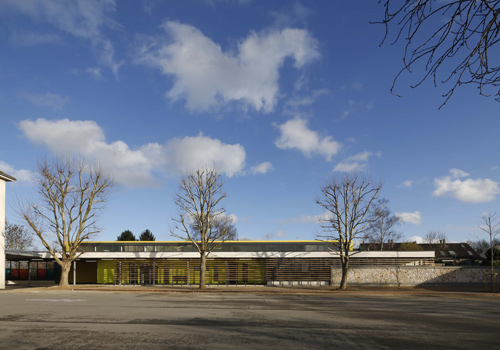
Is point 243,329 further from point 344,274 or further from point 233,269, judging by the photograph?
point 233,269

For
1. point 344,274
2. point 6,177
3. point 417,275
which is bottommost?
point 417,275

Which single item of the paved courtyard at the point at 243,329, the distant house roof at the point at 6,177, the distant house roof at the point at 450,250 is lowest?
the distant house roof at the point at 450,250

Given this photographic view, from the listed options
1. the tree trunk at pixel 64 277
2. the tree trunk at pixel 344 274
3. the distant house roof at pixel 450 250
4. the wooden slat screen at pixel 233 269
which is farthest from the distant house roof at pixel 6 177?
the distant house roof at pixel 450 250

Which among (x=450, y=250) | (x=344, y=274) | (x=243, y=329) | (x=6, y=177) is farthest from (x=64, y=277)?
(x=450, y=250)

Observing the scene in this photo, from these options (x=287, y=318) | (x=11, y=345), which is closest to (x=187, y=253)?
(x=287, y=318)

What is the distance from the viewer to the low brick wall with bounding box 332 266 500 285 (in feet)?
121

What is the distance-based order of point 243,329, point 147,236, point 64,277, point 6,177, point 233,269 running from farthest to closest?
point 147,236 < point 233,269 < point 6,177 < point 64,277 < point 243,329

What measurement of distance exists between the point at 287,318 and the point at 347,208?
21073mm

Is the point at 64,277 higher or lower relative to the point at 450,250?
higher

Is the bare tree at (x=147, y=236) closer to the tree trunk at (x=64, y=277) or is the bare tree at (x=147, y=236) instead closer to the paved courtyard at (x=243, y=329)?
the tree trunk at (x=64, y=277)

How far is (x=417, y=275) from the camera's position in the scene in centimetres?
3700

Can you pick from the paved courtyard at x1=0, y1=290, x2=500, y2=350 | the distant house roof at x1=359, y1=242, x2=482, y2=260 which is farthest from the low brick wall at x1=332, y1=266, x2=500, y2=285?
the distant house roof at x1=359, y1=242, x2=482, y2=260

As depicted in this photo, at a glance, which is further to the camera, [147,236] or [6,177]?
[147,236]

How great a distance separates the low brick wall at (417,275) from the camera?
3675cm
